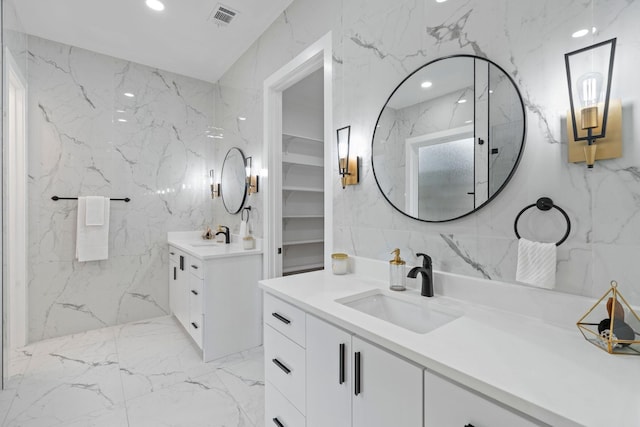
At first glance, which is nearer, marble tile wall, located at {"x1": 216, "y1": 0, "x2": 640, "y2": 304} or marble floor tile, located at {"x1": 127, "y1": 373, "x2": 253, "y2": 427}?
marble tile wall, located at {"x1": 216, "y1": 0, "x2": 640, "y2": 304}

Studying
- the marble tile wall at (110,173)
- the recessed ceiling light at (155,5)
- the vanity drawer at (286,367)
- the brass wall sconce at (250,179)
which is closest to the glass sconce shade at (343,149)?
the vanity drawer at (286,367)

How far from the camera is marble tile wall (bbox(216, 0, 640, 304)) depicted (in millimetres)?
859

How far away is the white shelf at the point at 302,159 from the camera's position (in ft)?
10.2

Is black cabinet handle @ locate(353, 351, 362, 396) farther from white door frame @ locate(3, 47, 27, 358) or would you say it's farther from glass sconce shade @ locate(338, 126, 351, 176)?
white door frame @ locate(3, 47, 27, 358)

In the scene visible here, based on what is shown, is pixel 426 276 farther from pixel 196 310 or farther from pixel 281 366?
pixel 196 310

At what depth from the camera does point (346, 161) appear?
1.77 meters

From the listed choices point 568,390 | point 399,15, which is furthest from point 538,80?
point 568,390

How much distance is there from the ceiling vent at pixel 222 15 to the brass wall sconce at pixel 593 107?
2423 millimetres

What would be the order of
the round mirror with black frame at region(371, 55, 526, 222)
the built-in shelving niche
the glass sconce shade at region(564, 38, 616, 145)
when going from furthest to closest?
the built-in shelving niche < the round mirror with black frame at region(371, 55, 526, 222) < the glass sconce shade at region(564, 38, 616, 145)

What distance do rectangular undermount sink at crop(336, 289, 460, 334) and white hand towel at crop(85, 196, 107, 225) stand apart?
2950 mm

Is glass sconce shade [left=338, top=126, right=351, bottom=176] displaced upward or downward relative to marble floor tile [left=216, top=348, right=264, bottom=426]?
upward

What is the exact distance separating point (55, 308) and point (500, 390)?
3.84 m

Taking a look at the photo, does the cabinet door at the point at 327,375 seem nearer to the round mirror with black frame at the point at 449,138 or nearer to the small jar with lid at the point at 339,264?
the small jar with lid at the point at 339,264

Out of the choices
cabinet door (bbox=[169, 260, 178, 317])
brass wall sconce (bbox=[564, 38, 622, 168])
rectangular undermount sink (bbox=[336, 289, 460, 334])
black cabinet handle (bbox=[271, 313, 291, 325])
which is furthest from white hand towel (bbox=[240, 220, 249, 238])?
brass wall sconce (bbox=[564, 38, 622, 168])
